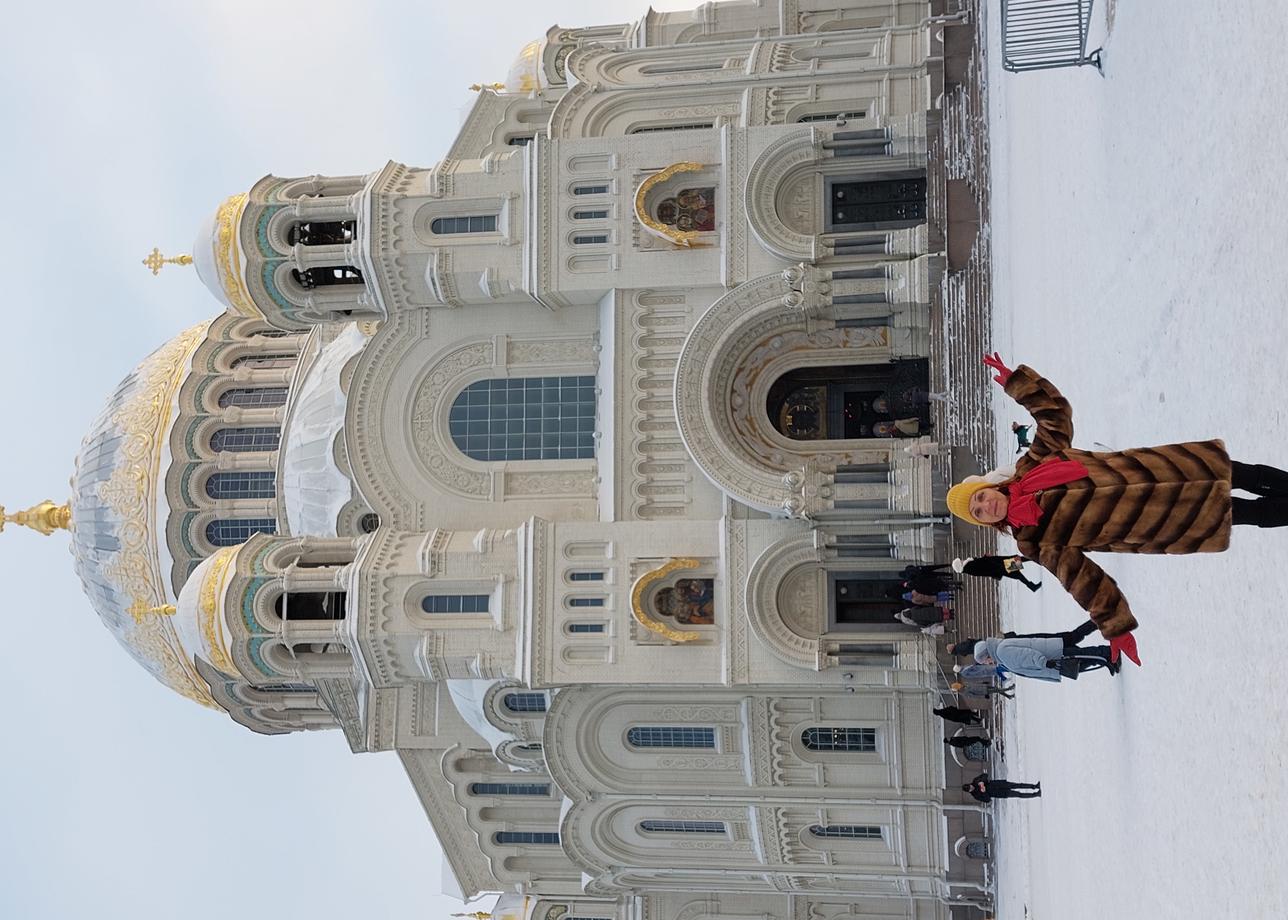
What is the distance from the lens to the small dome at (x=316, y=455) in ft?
90.7

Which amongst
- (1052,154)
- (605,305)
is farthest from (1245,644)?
(605,305)

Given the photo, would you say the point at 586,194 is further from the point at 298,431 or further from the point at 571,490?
the point at 298,431

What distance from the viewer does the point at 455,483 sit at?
88.1 ft

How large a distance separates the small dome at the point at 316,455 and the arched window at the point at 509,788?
279 inches

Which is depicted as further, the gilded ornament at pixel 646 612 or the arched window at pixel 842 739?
the arched window at pixel 842 739

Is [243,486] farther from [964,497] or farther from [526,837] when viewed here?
[964,497]

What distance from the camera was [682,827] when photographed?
27.9 meters

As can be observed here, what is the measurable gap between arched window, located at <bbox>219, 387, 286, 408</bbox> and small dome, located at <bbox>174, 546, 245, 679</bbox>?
24.0 feet

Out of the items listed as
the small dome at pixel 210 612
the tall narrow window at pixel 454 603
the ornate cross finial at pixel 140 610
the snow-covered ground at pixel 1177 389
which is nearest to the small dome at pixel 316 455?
the small dome at pixel 210 612

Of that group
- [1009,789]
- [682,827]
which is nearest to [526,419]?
[682,827]

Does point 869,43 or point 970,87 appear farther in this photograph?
point 869,43

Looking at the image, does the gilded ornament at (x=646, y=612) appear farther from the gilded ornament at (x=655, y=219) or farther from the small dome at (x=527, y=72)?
the small dome at (x=527, y=72)

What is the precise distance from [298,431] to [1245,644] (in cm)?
2401

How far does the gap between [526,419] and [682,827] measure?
30.2ft
